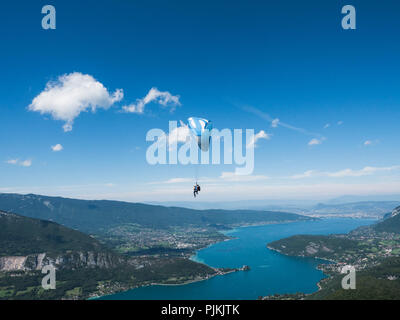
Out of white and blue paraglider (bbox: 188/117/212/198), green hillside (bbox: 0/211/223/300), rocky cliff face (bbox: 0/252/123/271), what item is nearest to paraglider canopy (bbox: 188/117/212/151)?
white and blue paraglider (bbox: 188/117/212/198)

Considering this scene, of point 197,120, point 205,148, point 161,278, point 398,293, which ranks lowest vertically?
point 161,278

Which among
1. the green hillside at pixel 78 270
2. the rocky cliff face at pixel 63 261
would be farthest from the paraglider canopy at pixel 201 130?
the rocky cliff face at pixel 63 261

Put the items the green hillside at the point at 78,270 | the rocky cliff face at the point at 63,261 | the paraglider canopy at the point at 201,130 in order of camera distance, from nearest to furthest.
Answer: the paraglider canopy at the point at 201,130 → the green hillside at the point at 78,270 → the rocky cliff face at the point at 63,261

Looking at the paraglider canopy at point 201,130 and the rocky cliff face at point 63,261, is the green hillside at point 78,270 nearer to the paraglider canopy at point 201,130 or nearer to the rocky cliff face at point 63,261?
the rocky cliff face at point 63,261
